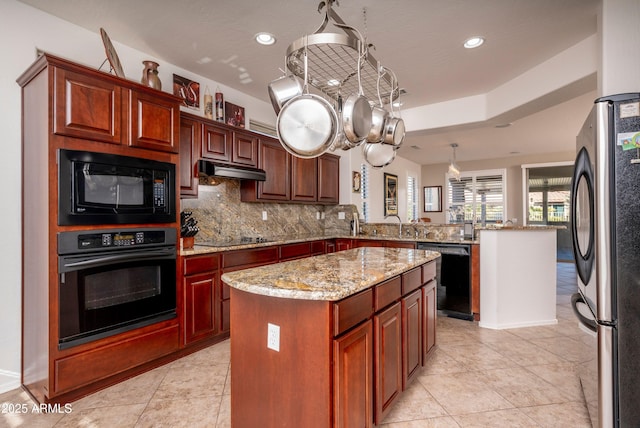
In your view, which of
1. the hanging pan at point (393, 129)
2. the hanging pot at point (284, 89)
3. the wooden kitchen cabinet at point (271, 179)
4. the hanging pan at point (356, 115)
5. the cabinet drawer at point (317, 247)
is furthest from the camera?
the cabinet drawer at point (317, 247)

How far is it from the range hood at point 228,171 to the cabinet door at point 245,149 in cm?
8

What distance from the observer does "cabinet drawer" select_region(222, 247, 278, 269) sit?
310 centimetres

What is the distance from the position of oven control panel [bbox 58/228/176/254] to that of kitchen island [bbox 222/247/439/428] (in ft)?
3.82

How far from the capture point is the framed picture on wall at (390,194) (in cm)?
718

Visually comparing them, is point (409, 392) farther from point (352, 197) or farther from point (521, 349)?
point (352, 197)

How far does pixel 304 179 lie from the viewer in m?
4.59

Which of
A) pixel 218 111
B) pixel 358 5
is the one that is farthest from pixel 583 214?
pixel 218 111

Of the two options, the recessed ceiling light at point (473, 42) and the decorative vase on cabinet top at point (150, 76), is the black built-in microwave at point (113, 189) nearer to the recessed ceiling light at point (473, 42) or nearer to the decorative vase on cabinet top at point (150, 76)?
the decorative vase on cabinet top at point (150, 76)

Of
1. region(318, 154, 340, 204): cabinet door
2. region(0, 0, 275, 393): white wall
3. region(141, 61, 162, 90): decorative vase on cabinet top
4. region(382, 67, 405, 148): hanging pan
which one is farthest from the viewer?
region(318, 154, 340, 204): cabinet door

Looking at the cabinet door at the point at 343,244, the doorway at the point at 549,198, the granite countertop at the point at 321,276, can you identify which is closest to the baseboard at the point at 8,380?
the granite countertop at the point at 321,276

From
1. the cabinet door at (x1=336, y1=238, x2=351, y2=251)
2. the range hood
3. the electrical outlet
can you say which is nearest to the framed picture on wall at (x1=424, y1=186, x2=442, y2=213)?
the cabinet door at (x1=336, y1=238, x2=351, y2=251)

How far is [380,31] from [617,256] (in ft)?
7.23

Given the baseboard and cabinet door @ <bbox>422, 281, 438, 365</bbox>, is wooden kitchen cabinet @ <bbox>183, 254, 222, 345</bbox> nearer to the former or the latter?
the baseboard

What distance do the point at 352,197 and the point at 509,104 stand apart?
8.33 feet
